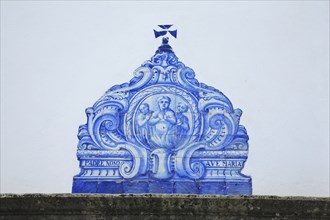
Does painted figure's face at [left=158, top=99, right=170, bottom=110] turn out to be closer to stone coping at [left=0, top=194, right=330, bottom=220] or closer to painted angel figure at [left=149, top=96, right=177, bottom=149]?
painted angel figure at [left=149, top=96, right=177, bottom=149]

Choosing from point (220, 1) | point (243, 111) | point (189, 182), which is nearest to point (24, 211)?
point (189, 182)

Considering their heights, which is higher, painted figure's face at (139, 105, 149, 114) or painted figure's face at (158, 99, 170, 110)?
painted figure's face at (158, 99, 170, 110)

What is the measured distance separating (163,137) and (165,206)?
0.63 m

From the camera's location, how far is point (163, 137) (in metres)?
3.65

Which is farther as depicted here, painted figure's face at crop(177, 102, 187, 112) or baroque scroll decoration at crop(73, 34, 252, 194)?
painted figure's face at crop(177, 102, 187, 112)

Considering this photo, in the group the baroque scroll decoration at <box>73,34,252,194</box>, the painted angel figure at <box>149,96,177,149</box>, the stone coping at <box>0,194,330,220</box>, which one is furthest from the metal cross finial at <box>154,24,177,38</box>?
the stone coping at <box>0,194,330,220</box>

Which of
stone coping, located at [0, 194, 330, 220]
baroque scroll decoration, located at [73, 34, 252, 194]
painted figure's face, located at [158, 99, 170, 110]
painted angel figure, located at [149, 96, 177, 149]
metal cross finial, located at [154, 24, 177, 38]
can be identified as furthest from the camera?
metal cross finial, located at [154, 24, 177, 38]

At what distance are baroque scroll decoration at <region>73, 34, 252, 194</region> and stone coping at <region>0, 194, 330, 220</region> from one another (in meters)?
0.31

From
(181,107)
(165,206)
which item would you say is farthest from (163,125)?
(165,206)

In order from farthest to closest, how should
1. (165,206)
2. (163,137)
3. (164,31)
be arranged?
(164,31) < (163,137) < (165,206)

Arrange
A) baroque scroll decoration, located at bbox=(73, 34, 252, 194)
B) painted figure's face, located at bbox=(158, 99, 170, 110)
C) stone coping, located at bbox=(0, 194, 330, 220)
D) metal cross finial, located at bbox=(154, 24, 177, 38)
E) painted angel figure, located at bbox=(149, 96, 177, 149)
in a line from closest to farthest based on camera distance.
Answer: stone coping, located at bbox=(0, 194, 330, 220) → baroque scroll decoration, located at bbox=(73, 34, 252, 194) → painted angel figure, located at bbox=(149, 96, 177, 149) → painted figure's face, located at bbox=(158, 99, 170, 110) → metal cross finial, located at bbox=(154, 24, 177, 38)

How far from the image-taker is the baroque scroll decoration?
3.53 metres

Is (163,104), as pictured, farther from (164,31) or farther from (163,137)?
(164,31)

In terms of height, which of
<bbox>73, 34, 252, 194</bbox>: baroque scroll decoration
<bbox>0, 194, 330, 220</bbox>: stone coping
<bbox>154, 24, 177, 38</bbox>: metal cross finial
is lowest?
<bbox>0, 194, 330, 220</bbox>: stone coping
